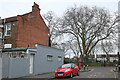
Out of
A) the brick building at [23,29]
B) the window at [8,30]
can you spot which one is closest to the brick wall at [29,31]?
the brick building at [23,29]

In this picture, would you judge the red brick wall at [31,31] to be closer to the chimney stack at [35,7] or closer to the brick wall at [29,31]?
the brick wall at [29,31]

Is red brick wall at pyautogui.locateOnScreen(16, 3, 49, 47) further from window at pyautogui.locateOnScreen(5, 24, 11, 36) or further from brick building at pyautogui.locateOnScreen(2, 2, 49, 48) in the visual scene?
window at pyautogui.locateOnScreen(5, 24, 11, 36)

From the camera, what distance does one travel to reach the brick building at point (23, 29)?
2392cm

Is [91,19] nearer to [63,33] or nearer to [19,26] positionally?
[63,33]

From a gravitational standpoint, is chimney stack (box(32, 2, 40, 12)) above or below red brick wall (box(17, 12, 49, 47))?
above

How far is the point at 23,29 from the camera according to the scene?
25312mm

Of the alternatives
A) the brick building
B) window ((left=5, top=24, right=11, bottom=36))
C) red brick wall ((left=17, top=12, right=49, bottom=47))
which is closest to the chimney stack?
the brick building

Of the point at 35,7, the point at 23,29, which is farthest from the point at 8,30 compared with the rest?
the point at 35,7

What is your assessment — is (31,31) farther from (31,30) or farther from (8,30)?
(8,30)

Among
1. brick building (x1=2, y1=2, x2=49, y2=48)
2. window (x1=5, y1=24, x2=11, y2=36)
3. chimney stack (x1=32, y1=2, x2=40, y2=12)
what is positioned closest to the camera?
brick building (x1=2, y1=2, x2=49, y2=48)

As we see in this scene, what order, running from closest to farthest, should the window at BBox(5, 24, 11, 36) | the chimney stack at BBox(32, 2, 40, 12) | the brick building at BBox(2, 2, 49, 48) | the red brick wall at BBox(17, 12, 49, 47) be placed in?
the brick building at BBox(2, 2, 49, 48), the window at BBox(5, 24, 11, 36), the red brick wall at BBox(17, 12, 49, 47), the chimney stack at BBox(32, 2, 40, 12)

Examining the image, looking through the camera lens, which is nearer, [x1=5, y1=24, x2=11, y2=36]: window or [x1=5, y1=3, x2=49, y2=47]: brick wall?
[x1=5, y1=3, x2=49, y2=47]: brick wall

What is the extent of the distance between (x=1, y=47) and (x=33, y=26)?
698cm

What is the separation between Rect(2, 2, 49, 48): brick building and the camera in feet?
78.5
